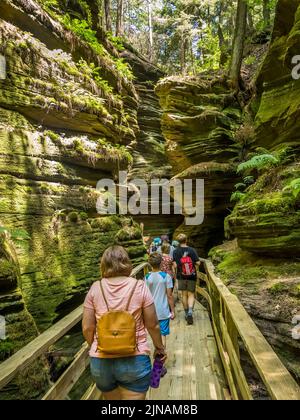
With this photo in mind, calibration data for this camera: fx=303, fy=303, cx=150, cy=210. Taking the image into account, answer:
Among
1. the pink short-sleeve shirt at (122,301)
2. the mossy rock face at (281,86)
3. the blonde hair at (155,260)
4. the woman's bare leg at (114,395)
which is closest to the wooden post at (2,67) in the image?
the blonde hair at (155,260)

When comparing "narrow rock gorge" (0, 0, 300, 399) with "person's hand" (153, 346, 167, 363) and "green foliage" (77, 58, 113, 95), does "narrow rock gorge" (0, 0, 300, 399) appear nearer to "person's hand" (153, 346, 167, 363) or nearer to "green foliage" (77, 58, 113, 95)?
"green foliage" (77, 58, 113, 95)

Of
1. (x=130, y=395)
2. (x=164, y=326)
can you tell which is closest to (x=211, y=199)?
(x=164, y=326)

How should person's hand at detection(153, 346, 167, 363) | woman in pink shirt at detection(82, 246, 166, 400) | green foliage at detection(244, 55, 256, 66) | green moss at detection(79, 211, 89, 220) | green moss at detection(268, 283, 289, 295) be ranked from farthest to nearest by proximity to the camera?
1. green foliage at detection(244, 55, 256, 66)
2. green moss at detection(79, 211, 89, 220)
3. green moss at detection(268, 283, 289, 295)
4. person's hand at detection(153, 346, 167, 363)
5. woman in pink shirt at detection(82, 246, 166, 400)

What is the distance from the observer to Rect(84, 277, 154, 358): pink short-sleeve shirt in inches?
91.0

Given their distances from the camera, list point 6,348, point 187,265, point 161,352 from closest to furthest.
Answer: point 161,352
point 6,348
point 187,265

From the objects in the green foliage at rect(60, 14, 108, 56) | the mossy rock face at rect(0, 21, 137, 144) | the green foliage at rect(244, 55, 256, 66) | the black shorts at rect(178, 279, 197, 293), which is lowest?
the black shorts at rect(178, 279, 197, 293)

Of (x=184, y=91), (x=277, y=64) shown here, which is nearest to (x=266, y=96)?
(x=277, y=64)

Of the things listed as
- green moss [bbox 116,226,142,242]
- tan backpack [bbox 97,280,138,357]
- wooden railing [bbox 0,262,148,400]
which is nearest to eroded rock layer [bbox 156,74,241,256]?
green moss [bbox 116,226,142,242]

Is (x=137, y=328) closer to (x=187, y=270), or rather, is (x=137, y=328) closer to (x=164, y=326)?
(x=164, y=326)

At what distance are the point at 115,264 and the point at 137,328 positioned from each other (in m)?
0.52

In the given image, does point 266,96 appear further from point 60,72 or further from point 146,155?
point 146,155

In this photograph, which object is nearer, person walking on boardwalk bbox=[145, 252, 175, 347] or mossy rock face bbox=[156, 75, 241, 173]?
person walking on boardwalk bbox=[145, 252, 175, 347]

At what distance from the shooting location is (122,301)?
2314 millimetres
